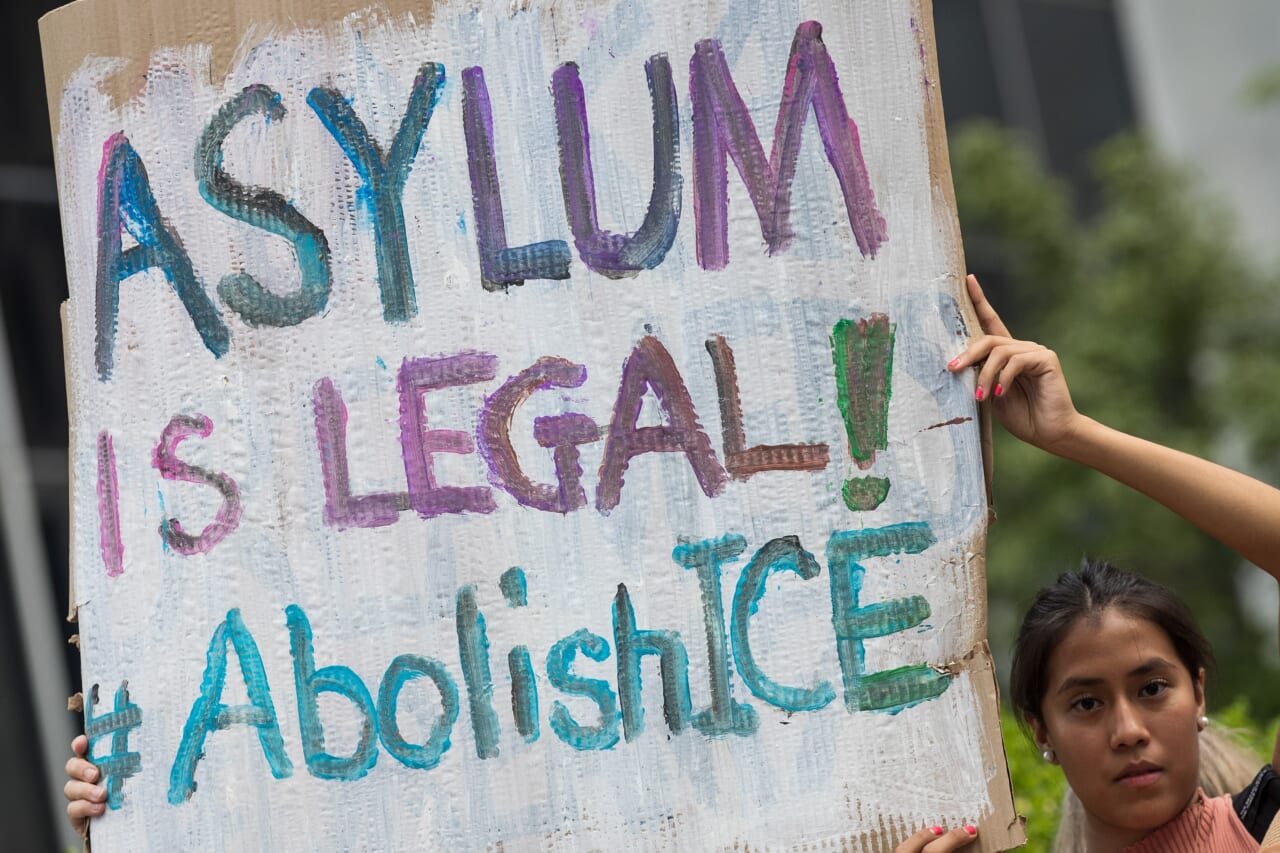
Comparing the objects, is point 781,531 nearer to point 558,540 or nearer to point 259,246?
point 558,540

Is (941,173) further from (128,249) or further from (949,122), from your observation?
(949,122)

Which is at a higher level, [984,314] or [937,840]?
[984,314]

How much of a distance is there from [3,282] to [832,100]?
4941mm

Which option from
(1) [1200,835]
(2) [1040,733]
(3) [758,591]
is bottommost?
(1) [1200,835]

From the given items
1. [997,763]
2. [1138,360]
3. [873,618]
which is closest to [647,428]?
[873,618]

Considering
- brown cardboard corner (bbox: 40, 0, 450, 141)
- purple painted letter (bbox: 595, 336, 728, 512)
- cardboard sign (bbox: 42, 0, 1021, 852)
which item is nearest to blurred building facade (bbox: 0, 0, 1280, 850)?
brown cardboard corner (bbox: 40, 0, 450, 141)

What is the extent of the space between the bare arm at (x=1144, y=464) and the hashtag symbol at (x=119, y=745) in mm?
1085

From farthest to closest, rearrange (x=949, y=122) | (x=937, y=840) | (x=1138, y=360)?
(x=949, y=122), (x=1138, y=360), (x=937, y=840)

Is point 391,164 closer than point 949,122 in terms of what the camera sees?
Yes

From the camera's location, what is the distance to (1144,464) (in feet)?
6.26

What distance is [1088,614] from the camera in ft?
6.86

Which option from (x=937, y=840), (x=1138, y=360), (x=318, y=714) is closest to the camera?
(x=937, y=840)

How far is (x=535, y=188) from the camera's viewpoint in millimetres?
2002

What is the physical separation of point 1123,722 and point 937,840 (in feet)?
0.99
